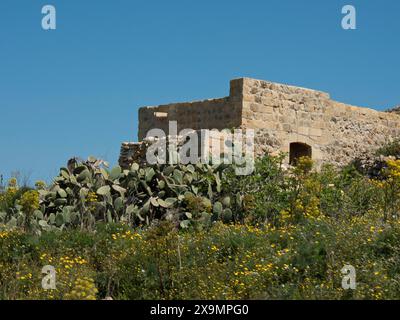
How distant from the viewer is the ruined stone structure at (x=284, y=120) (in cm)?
1834

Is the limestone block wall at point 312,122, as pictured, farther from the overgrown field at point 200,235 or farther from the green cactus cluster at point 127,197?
the green cactus cluster at point 127,197

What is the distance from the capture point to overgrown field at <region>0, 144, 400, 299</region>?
8.77 metres

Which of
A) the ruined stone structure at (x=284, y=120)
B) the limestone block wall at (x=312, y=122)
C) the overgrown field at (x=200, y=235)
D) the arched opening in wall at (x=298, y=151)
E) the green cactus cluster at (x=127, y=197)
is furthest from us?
the arched opening in wall at (x=298, y=151)

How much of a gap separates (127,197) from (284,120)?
657 centimetres

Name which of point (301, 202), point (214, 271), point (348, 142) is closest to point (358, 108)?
point (348, 142)

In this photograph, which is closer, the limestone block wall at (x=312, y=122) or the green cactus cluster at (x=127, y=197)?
the green cactus cluster at (x=127, y=197)

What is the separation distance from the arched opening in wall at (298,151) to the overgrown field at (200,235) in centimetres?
382

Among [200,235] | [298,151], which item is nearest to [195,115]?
[298,151]

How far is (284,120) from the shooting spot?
19.4 m

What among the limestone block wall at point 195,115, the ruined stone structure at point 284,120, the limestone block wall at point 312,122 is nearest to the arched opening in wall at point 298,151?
the ruined stone structure at point 284,120

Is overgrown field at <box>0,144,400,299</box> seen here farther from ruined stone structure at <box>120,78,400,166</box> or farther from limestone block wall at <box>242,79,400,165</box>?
limestone block wall at <box>242,79,400,165</box>

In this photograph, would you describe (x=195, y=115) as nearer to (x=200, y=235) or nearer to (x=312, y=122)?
(x=312, y=122)
